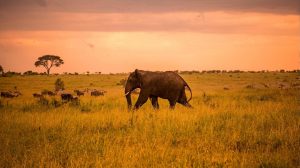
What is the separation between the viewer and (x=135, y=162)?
6465 millimetres

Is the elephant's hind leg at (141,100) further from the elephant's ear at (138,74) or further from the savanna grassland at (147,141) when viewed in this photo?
the savanna grassland at (147,141)

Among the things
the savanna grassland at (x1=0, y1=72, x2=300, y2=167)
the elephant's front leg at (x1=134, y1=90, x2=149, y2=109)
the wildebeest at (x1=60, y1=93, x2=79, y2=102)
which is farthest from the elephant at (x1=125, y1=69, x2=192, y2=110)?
the wildebeest at (x1=60, y1=93, x2=79, y2=102)

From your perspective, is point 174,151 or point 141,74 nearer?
point 174,151

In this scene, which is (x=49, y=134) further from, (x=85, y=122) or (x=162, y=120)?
(x=162, y=120)

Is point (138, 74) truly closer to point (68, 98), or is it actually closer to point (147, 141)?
point (68, 98)

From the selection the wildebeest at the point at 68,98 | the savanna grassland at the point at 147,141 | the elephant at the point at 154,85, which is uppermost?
the elephant at the point at 154,85

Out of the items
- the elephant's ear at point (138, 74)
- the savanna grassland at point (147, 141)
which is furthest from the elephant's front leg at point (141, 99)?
the savanna grassland at point (147, 141)

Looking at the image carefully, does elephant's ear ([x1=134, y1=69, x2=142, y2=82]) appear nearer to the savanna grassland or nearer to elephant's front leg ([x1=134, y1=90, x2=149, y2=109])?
elephant's front leg ([x1=134, y1=90, x2=149, y2=109])

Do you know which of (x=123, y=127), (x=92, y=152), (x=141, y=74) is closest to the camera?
(x=92, y=152)

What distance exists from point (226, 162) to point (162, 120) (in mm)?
4514

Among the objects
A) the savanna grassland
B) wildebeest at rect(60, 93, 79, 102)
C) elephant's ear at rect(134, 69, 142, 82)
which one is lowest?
the savanna grassland

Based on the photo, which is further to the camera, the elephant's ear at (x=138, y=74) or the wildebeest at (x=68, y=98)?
the wildebeest at (x=68, y=98)

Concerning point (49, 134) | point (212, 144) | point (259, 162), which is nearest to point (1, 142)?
point (49, 134)

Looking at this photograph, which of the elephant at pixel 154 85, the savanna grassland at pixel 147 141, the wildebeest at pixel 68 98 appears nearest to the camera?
the savanna grassland at pixel 147 141
